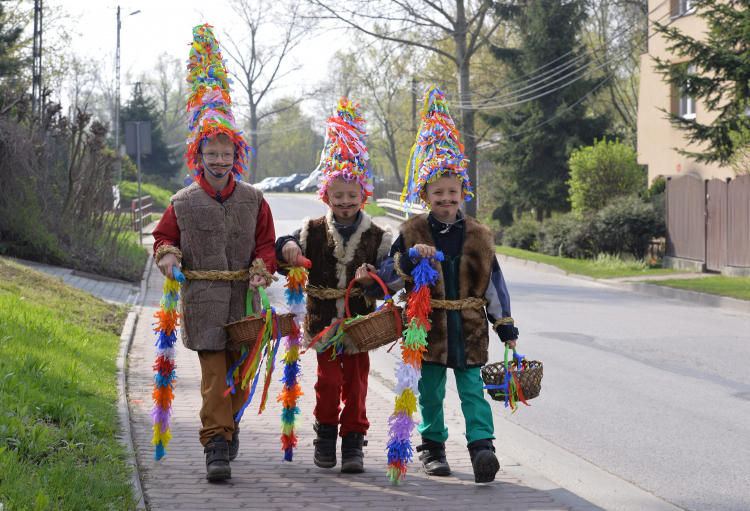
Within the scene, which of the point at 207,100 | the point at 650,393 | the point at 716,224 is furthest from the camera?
the point at 716,224

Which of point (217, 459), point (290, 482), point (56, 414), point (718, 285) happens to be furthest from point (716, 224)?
point (56, 414)

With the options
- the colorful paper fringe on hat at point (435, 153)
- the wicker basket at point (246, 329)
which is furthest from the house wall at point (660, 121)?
the wicker basket at point (246, 329)

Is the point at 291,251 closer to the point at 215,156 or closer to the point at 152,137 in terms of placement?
the point at 215,156

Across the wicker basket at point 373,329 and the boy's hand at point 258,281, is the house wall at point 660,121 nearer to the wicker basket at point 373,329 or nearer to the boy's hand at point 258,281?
the wicker basket at point 373,329

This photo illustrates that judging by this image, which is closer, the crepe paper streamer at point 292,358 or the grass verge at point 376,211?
the crepe paper streamer at point 292,358

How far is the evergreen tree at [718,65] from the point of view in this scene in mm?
14508

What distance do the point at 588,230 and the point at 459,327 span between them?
686 inches

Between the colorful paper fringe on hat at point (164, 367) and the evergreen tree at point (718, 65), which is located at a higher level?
the evergreen tree at point (718, 65)

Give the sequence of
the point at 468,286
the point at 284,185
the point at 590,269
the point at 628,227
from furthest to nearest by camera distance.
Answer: the point at 284,185, the point at 628,227, the point at 590,269, the point at 468,286

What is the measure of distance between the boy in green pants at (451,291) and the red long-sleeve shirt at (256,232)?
67 cm

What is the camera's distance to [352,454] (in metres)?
4.54

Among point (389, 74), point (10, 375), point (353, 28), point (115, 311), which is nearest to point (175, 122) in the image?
point (389, 74)

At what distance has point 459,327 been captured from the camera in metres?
4.47

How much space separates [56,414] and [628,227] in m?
17.3
